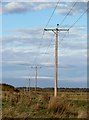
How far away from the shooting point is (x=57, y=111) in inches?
812

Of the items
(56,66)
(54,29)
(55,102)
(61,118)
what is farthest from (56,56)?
(61,118)

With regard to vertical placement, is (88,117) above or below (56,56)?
below

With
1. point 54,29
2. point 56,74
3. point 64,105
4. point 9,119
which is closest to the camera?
point 9,119

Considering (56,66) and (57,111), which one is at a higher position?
(56,66)

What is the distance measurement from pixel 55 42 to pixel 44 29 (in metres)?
2.71

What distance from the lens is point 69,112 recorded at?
20281mm

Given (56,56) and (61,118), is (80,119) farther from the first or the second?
(56,56)

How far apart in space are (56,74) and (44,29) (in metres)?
6.33

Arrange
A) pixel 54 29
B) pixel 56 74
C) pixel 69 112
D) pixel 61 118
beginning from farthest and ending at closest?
pixel 54 29 < pixel 56 74 < pixel 69 112 < pixel 61 118

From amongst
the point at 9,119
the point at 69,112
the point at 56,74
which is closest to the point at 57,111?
the point at 69,112

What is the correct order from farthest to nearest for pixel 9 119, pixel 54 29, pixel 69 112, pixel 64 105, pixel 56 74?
1. pixel 54 29
2. pixel 56 74
3. pixel 64 105
4. pixel 69 112
5. pixel 9 119

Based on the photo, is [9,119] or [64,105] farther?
[64,105]

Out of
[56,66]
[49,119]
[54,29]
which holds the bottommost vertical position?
[49,119]

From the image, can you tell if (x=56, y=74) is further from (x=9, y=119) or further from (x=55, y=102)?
(x=9, y=119)
